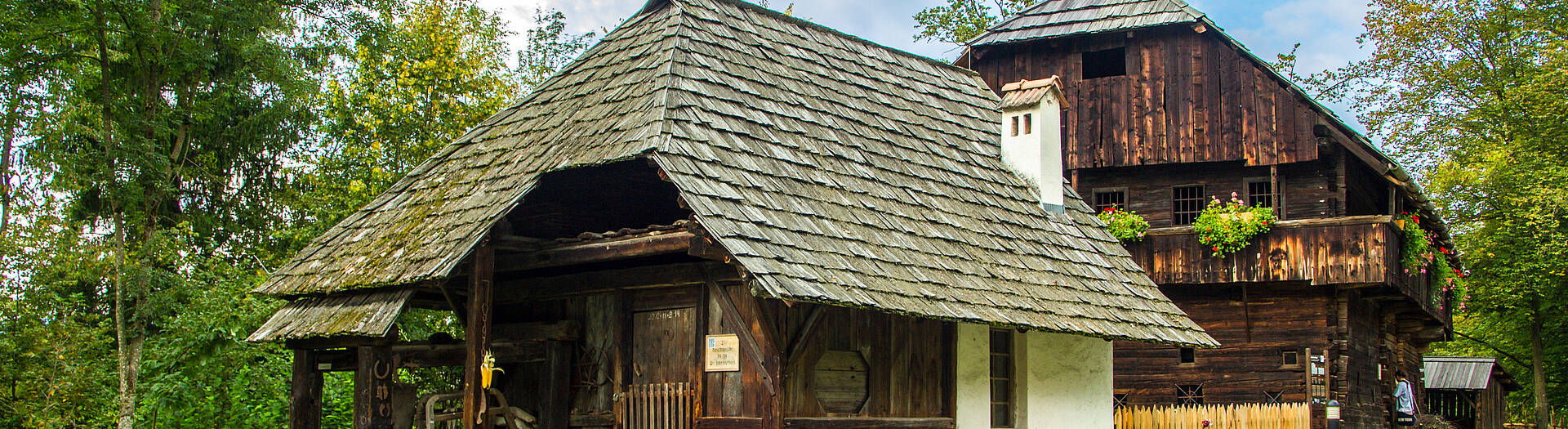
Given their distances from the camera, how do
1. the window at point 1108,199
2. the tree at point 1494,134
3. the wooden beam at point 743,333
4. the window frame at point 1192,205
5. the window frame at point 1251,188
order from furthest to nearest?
the tree at point 1494,134 < the window at point 1108,199 < the window frame at point 1192,205 < the window frame at point 1251,188 < the wooden beam at point 743,333

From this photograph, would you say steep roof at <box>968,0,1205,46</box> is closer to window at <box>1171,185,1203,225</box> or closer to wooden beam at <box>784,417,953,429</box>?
window at <box>1171,185,1203,225</box>

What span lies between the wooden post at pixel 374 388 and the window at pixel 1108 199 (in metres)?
13.0

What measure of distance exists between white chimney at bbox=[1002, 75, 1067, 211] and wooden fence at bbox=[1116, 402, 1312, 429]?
2875mm

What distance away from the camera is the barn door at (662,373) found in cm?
1014

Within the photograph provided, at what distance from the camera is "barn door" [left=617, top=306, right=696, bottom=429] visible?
33.3ft

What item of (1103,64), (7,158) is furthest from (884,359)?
(7,158)

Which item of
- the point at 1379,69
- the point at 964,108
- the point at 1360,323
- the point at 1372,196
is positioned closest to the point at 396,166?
the point at 964,108

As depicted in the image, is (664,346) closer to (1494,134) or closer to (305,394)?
(305,394)

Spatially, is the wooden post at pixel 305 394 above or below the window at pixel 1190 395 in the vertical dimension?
above

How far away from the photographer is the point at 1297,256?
18.2 m

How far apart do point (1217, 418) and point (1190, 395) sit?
149 inches

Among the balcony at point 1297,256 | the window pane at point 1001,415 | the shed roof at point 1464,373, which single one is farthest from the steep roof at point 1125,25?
the window pane at point 1001,415

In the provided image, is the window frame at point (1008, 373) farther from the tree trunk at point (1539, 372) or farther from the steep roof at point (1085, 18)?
the tree trunk at point (1539, 372)

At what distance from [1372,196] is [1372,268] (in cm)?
568
